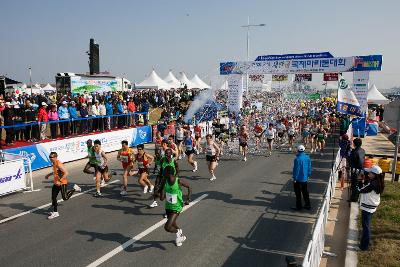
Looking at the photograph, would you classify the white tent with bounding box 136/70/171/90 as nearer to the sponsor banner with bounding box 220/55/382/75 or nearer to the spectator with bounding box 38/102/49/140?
the sponsor banner with bounding box 220/55/382/75

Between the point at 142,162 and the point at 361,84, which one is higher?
the point at 361,84

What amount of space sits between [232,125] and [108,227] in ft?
46.7

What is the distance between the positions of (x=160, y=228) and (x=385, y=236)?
194 inches

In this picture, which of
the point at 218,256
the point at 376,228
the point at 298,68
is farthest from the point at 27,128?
the point at 298,68

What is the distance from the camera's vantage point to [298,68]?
24.1 m

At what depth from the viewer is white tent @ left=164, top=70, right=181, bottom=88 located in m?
50.5

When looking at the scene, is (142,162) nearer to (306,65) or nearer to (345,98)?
(345,98)

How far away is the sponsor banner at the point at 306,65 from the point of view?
21.8 meters

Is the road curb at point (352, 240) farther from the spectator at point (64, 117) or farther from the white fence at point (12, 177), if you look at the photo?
the spectator at point (64, 117)

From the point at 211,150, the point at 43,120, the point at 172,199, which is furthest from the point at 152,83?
the point at 172,199

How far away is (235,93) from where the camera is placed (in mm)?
26812

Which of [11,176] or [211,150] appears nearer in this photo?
[11,176]

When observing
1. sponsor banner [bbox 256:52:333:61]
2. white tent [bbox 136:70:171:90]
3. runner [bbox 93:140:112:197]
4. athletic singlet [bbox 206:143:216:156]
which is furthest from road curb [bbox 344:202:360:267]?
white tent [bbox 136:70:171:90]

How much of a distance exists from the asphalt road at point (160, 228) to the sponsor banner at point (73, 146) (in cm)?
185
